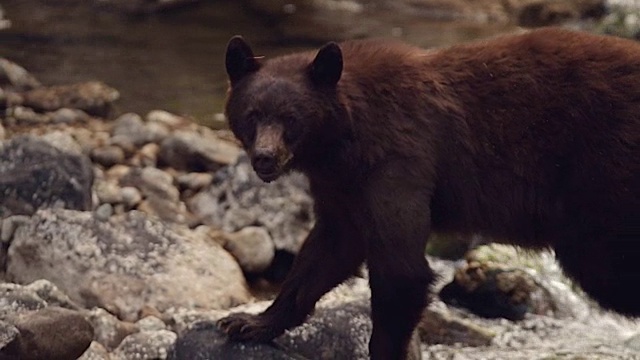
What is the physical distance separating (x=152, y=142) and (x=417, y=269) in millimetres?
6433

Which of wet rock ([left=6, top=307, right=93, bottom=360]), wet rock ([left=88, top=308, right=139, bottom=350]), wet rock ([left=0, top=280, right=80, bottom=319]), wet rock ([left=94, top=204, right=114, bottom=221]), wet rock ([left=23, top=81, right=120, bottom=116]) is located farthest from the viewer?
wet rock ([left=23, top=81, right=120, bottom=116])

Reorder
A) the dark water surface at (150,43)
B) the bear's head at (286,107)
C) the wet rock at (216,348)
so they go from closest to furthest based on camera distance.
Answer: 1. the bear's head at (286,107)
2. the wet rock at (216,348)
3. the dark water surface at (150,43)

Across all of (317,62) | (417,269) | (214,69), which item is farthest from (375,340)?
(214,69)

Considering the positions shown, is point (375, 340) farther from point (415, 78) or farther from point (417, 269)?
point (415, 78)

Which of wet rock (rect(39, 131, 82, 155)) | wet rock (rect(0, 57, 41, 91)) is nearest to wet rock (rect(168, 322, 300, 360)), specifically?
wet rock (rect(39, 131, 82, 155))

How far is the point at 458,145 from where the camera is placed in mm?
5285

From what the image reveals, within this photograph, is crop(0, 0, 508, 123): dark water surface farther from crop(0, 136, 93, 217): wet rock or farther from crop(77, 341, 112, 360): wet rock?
crop(77, 341, 112, 360): wet rock

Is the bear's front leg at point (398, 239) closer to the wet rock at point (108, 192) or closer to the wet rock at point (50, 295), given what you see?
the wet rock at point (50, 295)

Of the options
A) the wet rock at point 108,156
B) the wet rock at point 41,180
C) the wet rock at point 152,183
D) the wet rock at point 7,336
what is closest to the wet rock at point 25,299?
the wet rock at point 7,336

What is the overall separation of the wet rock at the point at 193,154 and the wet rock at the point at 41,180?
167cm

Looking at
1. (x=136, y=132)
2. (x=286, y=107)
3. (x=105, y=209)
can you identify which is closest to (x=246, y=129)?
(x=286, y=107)

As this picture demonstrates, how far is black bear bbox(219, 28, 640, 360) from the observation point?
16.6ft

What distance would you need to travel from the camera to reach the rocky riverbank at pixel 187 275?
20.0 feet

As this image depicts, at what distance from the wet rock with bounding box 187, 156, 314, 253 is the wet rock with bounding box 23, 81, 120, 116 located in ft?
10.7
